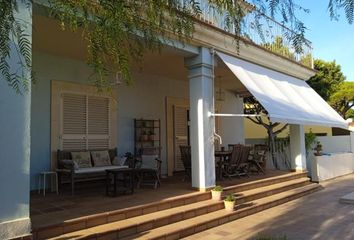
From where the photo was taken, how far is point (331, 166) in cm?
1345

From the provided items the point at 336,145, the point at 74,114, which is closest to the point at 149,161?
the point at 74,114

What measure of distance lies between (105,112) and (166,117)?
7.56 ft

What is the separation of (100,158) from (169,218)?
3.17m

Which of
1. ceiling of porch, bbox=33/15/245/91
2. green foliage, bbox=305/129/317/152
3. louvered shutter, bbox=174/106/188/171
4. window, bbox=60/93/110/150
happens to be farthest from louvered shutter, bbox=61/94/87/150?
green foliage, bbox=305/129/317/152

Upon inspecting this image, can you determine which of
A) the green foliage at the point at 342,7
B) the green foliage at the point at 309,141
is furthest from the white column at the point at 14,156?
the green foliage at the point at 309,141

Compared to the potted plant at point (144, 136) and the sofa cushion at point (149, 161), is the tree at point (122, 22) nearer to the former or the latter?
the sofa cushion at point (149, 161)

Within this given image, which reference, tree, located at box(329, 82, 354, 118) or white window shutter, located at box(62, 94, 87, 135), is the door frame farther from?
tree, located at box(329, 82, 354, 118)

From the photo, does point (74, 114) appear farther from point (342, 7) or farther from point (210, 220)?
point (342, 7)

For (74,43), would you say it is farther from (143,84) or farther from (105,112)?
(143,84)

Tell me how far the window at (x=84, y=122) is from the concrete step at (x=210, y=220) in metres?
3.56

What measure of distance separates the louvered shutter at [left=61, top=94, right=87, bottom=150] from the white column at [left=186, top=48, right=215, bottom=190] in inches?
108

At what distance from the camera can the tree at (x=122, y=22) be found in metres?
2.22

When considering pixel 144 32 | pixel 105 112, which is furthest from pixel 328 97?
pixel 144 32

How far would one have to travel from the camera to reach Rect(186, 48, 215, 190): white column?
7789mm
